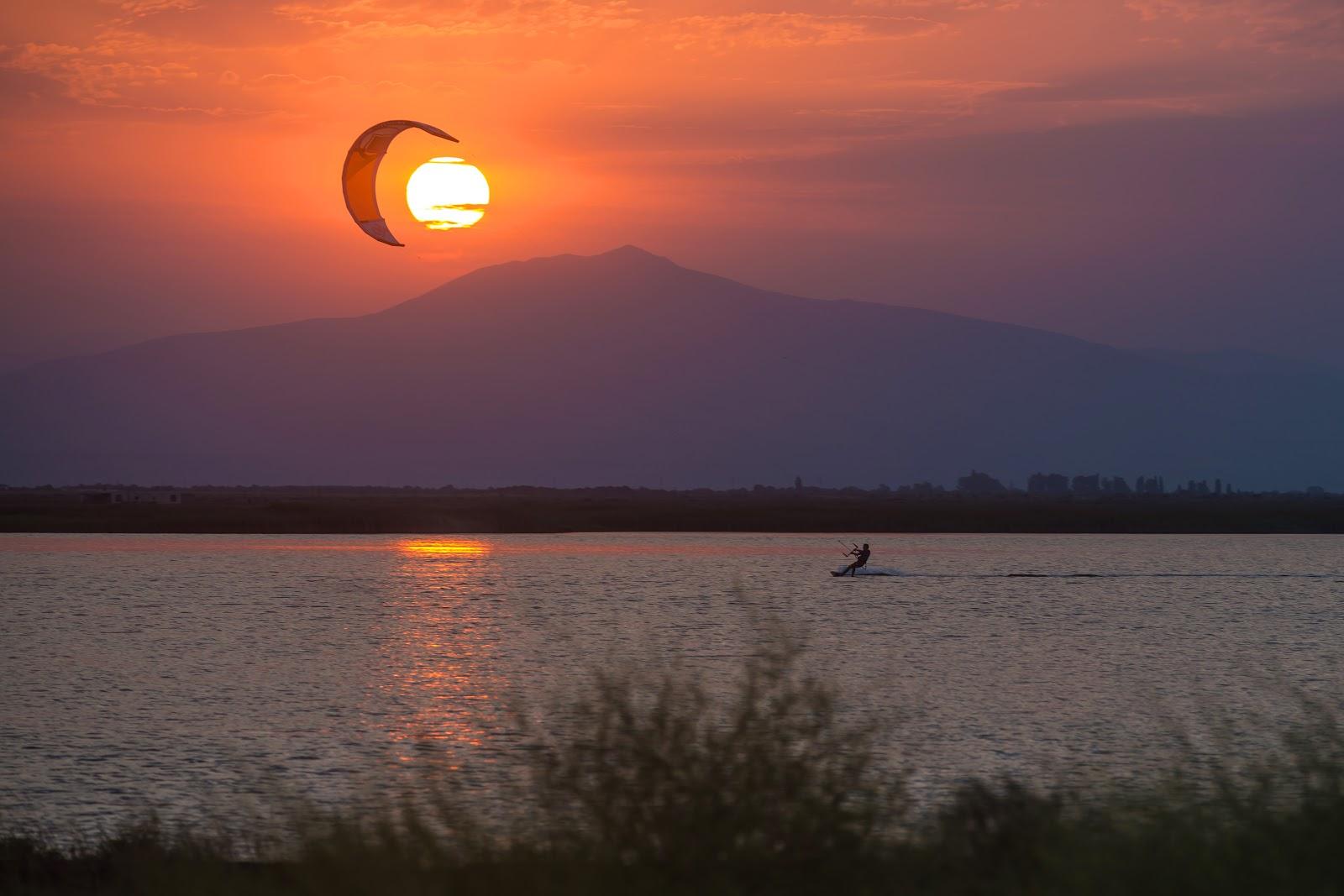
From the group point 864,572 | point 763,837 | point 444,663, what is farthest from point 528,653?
point 864,572

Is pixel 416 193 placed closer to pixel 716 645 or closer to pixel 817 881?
pixel 817 881

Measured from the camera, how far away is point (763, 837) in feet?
36.2

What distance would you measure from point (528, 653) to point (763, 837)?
32.0m

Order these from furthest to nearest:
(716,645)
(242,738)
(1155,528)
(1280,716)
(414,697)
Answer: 1. (1155,528)
2. (716,645)
3. (414,697)
4. (1280,716)
5. (242,738)

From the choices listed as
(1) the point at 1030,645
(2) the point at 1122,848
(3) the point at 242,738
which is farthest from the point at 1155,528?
(2) the point at 1122,848

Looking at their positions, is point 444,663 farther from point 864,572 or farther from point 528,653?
point 864,572

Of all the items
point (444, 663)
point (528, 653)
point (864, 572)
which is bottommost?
point (444, 663)

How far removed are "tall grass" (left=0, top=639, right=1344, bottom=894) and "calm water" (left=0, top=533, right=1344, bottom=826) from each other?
120 centimetres

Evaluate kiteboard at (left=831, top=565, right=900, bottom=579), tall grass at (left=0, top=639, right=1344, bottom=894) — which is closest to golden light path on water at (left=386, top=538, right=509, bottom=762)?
tall grass at (left=0, top=639, right=1344, bottom=894)

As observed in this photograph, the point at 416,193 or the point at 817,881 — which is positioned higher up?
the point at 416,193

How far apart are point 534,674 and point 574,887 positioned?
27.1 metres

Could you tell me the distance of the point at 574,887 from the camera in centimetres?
1009

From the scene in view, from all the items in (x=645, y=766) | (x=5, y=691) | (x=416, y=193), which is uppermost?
(x=416, y=193)

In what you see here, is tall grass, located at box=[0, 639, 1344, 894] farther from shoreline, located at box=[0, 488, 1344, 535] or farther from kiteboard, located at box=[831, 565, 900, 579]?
shoreline, located at box=[0, 488, 1344, 535]
